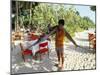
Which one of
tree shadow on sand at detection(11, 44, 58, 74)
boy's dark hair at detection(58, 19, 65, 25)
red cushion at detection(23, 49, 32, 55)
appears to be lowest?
tree shadow on sand at detection(11, 44, 58, 74)

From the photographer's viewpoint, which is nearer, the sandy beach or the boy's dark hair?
the sandy beach

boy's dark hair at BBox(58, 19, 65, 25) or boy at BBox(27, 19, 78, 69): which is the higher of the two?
boy's dark hair at BBox(58, 19, 65, 25)

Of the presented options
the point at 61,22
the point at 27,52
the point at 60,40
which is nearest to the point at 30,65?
the point at 27,52

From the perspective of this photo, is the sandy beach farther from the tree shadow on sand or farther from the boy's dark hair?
the boy's dark hair

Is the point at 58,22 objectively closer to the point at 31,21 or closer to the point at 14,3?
the point at 31,21

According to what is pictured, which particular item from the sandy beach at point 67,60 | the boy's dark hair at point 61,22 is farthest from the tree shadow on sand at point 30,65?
the boy's dark hair at point 61,22

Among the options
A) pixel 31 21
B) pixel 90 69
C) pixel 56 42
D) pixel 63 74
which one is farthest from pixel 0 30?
pixel 90 69

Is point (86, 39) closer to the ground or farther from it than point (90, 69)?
farther from it

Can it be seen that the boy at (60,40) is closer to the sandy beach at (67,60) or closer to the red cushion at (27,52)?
the sandy beach at (67,60)

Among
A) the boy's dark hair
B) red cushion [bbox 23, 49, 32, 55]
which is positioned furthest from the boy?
red cushion [bbox 23, 49, 32, 55]

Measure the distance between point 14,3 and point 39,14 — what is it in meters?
0.30

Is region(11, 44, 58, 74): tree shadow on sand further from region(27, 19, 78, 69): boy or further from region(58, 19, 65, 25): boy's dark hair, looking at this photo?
region(58, 19, 65, 25): boy's dark hair

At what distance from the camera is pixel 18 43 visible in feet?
8.34

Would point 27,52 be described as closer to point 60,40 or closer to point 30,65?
point 30,65
